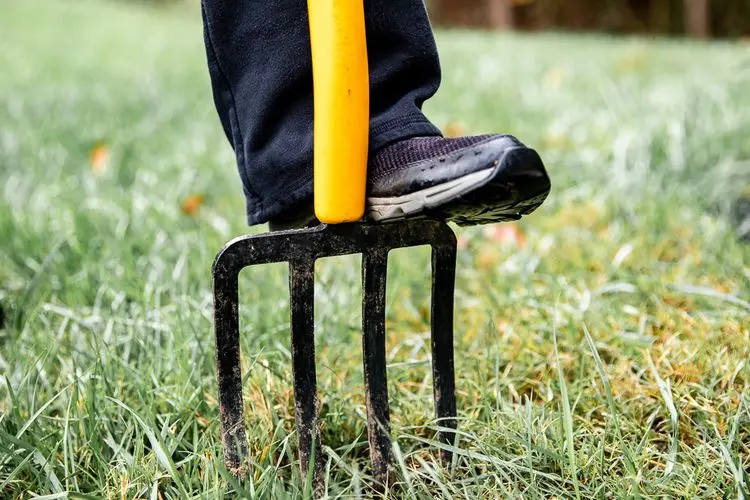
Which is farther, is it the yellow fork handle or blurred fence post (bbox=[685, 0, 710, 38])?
blurred fence post (bbox=[685, 0, 710, 38])

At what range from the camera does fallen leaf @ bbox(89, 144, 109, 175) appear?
2449 mm

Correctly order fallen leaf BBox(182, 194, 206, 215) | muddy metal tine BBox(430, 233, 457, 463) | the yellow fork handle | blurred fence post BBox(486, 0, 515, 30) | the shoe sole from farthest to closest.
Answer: blurred fence post BBox(486, 0, 515, 30) → fallen leaf BBox(182, 194, 206, 215) → muddy metal tine BBox(430, 233, 457, 463) → the yellow fork handle → the shoe sole

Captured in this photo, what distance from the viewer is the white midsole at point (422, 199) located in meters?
0.87

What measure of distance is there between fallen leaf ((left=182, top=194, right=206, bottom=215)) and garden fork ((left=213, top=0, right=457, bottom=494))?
1.20 metres

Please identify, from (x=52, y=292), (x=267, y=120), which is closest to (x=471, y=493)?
(x=267, y=120)

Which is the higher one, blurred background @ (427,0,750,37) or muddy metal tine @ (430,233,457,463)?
blurred background @ (427,0,750,37)

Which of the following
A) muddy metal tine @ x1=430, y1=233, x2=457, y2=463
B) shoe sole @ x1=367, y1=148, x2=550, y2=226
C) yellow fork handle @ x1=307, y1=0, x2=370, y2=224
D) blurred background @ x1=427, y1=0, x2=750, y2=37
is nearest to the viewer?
shoe sole @ x1=367, y1=148, x2=550, y2=226

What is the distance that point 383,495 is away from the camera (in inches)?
39.4

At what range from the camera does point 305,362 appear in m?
1.03

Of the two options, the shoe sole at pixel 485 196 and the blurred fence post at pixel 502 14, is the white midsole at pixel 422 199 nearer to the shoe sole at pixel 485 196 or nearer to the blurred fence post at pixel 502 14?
the shoe sole at pixel 485 196

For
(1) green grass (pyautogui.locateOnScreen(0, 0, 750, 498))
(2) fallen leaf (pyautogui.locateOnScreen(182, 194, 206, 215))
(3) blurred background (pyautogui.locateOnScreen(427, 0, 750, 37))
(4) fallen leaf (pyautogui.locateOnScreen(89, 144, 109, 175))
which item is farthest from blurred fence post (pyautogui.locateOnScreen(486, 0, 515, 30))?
(2) fallen leaf (pyautogui.locateOnScreen(182, 194, 206, 215))

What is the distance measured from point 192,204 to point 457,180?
1.43m

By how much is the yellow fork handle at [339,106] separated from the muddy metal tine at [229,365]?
6.0 inches

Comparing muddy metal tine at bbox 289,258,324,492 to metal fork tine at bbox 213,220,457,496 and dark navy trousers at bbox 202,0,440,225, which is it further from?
dark navy trousers at bbox 202,0,440,225
